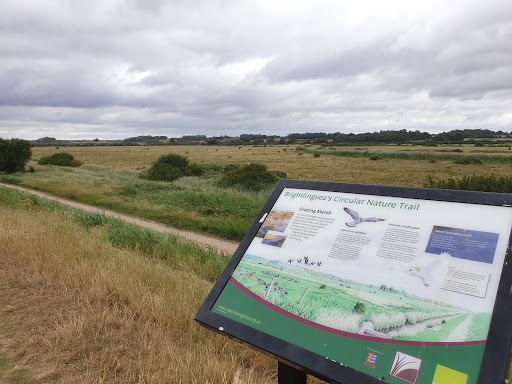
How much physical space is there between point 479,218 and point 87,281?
4400mm

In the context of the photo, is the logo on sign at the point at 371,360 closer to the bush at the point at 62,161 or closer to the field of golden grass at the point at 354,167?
the field of golden grass at the point at 354,167

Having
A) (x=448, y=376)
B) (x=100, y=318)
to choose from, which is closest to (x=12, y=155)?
(x=100, y=318)

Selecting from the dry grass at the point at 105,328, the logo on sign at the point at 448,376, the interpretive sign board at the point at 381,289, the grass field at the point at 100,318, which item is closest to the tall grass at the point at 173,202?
the grass field at the point at 100,318

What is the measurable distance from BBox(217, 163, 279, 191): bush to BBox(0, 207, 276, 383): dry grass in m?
15.6

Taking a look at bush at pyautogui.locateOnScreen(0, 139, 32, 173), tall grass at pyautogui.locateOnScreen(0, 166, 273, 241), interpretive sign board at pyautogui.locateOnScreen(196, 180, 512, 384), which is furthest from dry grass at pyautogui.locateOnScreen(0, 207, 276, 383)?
bush at pyautogui.locateOnScreen(0, 139, 32, 173)

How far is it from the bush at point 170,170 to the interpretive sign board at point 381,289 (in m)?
26.2

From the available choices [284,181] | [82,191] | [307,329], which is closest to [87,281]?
[284,181]

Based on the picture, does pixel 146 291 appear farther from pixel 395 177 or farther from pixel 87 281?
pixel 395 177

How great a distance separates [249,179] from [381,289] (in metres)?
19.5

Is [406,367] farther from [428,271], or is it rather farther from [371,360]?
[428,271]

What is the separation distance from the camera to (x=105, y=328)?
3527 mm

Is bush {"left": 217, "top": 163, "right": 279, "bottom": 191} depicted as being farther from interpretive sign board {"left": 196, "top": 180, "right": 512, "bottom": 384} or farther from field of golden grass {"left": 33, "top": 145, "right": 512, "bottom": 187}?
interpretive sign board {"left": 196, "top": 180, "right": 512, "bottom": 384}

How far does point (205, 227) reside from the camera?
40.4 feet

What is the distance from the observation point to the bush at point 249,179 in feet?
68.8
